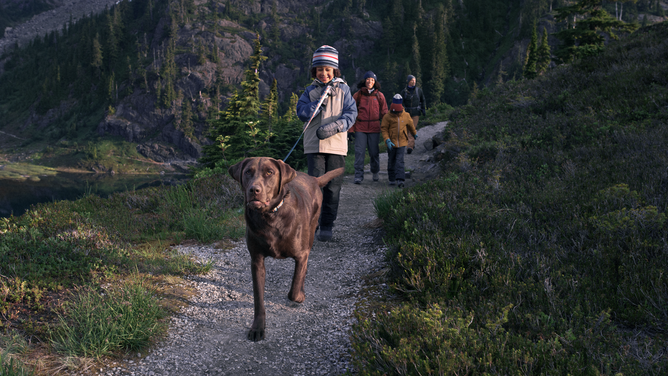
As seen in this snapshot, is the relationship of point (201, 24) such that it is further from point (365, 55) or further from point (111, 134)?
point (365, 55)

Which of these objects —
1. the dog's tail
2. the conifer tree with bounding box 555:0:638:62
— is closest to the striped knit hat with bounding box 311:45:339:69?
the dog's tail

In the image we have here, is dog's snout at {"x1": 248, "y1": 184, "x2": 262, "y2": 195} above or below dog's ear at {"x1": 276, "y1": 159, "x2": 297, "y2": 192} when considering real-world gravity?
below

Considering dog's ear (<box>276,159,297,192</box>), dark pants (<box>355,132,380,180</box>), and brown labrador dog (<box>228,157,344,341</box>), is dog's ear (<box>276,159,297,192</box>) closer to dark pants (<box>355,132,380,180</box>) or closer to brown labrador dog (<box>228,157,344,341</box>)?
brown labrador dog (<box>228,157,344,341</box>)

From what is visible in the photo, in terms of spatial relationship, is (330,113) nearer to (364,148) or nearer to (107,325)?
(107,325)

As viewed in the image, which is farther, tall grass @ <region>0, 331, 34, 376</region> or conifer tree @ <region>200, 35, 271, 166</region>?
conifer tree @ <region>200, 35, 271, 166</region>

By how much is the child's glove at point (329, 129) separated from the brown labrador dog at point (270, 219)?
180cm

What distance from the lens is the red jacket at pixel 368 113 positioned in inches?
391

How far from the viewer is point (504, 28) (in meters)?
110

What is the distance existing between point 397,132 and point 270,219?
753 centimetres

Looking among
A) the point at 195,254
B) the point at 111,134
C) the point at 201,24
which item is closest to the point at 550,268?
the point at 195,254

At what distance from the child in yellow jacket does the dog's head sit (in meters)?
7.24

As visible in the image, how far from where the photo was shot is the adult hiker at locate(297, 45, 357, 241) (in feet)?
18.0

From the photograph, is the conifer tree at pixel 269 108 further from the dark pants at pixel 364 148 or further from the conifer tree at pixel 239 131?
the dark pants at pixel 364 148

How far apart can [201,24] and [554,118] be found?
172m
